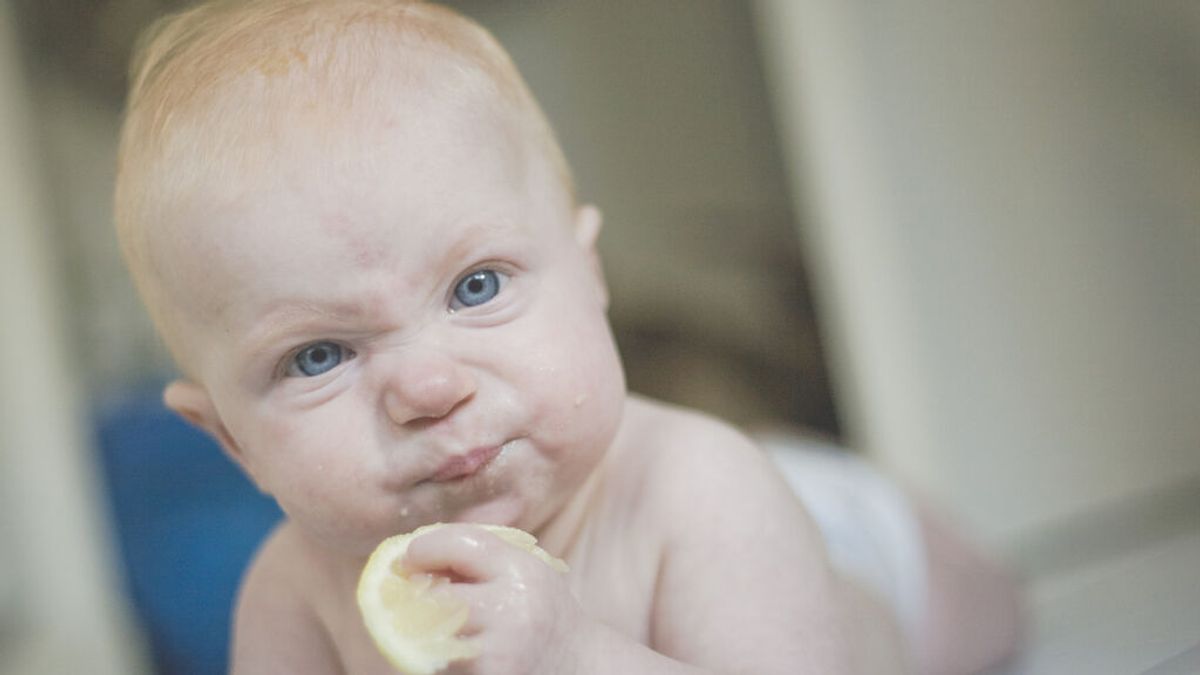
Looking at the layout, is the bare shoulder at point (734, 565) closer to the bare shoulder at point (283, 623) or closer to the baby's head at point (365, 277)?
the baby's head at point (365, 277)

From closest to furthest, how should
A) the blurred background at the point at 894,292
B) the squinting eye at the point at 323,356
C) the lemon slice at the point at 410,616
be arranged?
the lemon slice at the point at 410,616
the squinting eye at the point at 323,356
the blurred background at the point at 894,292

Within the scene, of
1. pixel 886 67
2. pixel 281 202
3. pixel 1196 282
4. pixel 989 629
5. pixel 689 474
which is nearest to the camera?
pixel 281 202

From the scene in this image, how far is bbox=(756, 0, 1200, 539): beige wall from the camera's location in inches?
53.3

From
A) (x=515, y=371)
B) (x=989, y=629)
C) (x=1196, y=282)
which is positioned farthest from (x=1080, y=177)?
(x=515, y=371)

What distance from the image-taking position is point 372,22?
0.52 meters

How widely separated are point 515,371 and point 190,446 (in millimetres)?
1102

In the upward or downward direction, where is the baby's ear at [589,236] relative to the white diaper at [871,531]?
upward

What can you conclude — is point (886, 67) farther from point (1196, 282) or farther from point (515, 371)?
point (515, 371)

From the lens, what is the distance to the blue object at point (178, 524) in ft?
4.45

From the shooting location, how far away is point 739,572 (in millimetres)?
516

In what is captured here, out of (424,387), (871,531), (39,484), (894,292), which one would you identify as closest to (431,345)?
(424,387)

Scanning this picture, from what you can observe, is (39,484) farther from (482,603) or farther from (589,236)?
(482,603)

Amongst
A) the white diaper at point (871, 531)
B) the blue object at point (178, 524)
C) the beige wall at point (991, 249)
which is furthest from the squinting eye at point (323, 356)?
the beige wall at point (991, 249)

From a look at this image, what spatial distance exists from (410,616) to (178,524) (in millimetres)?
1166
